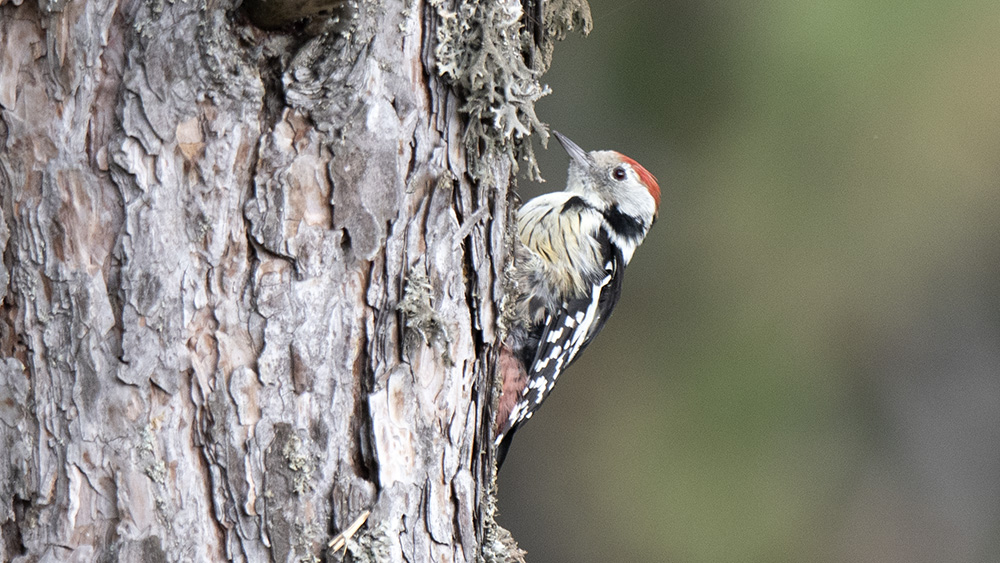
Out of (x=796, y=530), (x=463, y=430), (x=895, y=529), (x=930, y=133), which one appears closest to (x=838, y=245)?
(x=930, y=133)

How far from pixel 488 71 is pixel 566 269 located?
1.25m

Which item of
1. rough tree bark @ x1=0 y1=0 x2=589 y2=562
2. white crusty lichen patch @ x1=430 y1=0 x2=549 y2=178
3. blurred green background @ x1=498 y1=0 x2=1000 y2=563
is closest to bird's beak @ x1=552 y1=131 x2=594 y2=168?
blurred green background @ x1=498 y1=0 x2=1000 y2=563

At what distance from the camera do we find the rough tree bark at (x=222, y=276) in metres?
1.28

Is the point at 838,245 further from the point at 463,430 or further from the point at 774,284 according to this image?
the point at 463,430

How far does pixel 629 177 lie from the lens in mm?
3123

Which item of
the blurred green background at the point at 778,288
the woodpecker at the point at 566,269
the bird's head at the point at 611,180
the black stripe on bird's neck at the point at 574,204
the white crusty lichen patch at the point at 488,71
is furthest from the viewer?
the blurred green background at the point at 778,288

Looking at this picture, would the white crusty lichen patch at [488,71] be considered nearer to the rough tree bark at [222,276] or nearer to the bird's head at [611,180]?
the rough tree bark at [222,276]

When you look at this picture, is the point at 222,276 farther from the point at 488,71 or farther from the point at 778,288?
the point at 778,288

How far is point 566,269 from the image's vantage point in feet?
8.92

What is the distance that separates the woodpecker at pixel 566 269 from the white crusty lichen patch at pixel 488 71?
87cm

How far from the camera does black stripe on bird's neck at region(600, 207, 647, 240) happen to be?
3.03 metres

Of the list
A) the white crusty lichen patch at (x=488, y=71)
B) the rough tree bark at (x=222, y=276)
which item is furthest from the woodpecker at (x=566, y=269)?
the rough tree bark at (x=222, y=276)

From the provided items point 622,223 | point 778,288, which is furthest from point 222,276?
point 778,288

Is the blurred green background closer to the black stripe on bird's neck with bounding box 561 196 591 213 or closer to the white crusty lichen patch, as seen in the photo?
the black stripe on bird's neck with bounding box 561 196 591 213
